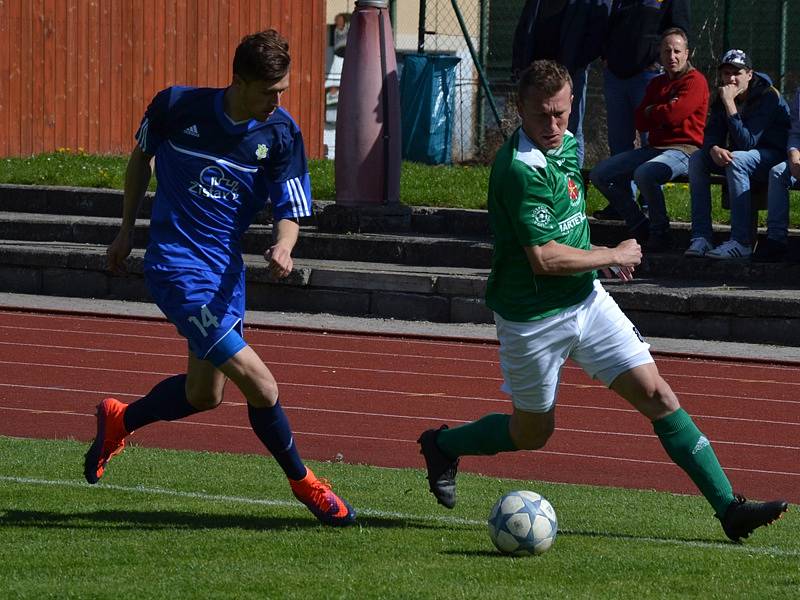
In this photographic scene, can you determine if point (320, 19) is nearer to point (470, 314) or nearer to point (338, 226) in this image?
point (338, 226)

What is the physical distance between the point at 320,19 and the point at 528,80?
16264 millimetres

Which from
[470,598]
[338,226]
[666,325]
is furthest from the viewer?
[338,226]

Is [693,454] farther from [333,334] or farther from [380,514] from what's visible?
[333,334]

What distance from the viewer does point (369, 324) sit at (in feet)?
40.9

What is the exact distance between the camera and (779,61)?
18734 millimetres

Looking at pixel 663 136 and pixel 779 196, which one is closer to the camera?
pixel 779 196

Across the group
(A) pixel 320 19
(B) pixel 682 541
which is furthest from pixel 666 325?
(A) pixel 320 19

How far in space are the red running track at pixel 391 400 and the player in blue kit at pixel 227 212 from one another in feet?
5.82

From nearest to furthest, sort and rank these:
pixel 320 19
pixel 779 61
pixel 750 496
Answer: pixel 750 496, pixel 779 61, pixel 320 19

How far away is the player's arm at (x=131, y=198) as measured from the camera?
6.47 meters

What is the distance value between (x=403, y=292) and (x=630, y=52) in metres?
2.73

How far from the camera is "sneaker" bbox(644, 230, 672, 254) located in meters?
12.8

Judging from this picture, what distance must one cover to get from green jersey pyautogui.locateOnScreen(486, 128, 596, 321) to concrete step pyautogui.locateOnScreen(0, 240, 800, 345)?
5.81 m

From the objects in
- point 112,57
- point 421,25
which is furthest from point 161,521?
point 112,57
